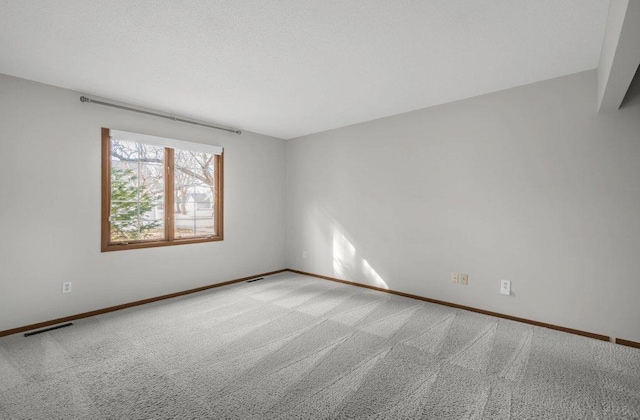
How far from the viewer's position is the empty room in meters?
1.88

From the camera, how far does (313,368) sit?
7.14ft

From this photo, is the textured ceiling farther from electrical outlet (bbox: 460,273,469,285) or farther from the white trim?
electrical outlet (bbox: 460,273,469,285)

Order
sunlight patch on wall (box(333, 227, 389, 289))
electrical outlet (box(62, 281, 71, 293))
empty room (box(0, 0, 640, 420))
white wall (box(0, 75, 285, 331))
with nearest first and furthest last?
empty room (box(0, 0, 640, 420))
white wall (box(0, 75, 285, 331))
electrical outlet (box(62, 281, 71, 293))
sunlight patch on wall (box(333, 227, 389, 289))

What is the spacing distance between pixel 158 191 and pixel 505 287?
13.9ft

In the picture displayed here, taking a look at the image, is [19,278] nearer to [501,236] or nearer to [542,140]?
[501,236]

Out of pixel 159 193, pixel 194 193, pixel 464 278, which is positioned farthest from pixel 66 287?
pixel 464 278

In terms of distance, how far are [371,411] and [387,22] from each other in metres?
2.45

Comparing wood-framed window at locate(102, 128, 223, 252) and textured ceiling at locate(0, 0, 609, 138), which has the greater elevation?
textured ceiling at locate(0, 0, 609, 138)

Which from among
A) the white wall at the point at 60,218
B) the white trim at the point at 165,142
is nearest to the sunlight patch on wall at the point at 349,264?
the white wall at the point at 60,218

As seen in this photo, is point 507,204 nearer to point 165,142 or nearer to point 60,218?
point 165,142

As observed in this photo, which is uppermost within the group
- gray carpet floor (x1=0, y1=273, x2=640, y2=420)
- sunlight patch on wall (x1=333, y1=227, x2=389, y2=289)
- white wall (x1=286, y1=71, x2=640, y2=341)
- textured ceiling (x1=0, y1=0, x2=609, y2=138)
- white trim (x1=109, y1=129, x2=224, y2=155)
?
textured ceiling (x1=0, y1=0, x2=609, y2=138)

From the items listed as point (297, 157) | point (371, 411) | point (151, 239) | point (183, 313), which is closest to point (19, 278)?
point (151, 239)

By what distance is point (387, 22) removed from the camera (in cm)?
196

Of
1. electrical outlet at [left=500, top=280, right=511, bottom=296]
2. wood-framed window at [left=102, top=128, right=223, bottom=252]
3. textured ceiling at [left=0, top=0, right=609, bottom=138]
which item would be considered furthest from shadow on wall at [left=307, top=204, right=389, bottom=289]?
textured ceiling at [left=0, top=0, right=609, bottom=138]
